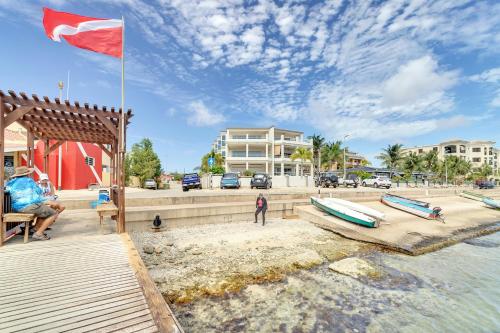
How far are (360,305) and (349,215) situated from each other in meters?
7.97

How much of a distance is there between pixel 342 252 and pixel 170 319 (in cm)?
839

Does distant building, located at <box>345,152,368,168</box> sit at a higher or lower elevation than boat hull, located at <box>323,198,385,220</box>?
higher

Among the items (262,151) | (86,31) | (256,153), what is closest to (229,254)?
(86,31)

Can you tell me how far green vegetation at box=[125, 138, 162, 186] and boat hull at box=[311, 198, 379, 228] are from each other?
27.2 m

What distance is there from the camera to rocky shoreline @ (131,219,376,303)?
6422mm

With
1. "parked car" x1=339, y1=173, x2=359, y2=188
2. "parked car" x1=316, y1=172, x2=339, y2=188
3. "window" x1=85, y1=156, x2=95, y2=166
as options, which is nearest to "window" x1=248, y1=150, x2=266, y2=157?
"parked car" x1=316, y1=172, x2=339, y2=188

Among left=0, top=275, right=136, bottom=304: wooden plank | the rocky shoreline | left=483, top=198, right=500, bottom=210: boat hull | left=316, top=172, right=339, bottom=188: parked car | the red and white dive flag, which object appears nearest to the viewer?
left=0, top=275, right=136, bottom=304: wooden plank

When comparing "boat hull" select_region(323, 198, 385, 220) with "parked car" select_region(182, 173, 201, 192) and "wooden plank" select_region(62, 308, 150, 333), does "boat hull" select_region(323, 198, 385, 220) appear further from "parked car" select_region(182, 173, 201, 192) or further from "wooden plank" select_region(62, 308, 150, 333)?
"parked car" select_region(182, 173, 201, 192)

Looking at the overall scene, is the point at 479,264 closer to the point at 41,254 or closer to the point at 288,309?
the point at 288,309

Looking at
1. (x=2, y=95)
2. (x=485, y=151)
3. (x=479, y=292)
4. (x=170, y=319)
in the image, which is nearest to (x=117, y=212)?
(x=2, y=95)

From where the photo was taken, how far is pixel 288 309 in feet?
17.8

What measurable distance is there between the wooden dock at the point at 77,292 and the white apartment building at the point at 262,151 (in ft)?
125

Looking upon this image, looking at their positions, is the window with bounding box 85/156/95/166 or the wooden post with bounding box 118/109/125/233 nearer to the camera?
the wooden post with bounding box 118/109/125/233

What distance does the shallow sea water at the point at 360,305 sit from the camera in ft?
16.2
